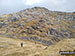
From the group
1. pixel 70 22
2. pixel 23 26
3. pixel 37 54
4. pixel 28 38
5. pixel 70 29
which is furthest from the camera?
pixel 70 22

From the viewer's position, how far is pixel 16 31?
148625 mm

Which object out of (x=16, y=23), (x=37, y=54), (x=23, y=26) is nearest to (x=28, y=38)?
(x=23, y=26)

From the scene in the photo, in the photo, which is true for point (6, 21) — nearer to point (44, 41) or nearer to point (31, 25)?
point (31, 25)

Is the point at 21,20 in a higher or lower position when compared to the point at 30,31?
higher

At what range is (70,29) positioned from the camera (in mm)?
174500

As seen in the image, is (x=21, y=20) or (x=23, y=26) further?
(x=21, y=20)

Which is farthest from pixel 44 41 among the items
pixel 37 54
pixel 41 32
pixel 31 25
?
pixel 37 54

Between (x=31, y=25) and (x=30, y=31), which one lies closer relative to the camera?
(x=30, y=31)

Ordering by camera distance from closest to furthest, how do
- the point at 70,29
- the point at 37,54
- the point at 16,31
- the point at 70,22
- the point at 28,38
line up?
1. the point at 37,54
2. the point at 28,38
3. the point at 16,31
4. the point at 70,29
5. the point at 70,22

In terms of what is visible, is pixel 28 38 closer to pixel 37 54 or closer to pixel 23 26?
pixel 23 26

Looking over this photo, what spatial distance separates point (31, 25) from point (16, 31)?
2243 centimetres

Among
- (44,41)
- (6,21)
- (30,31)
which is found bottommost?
(44,41)

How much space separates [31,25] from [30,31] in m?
13.1

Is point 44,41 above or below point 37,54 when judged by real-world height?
below
